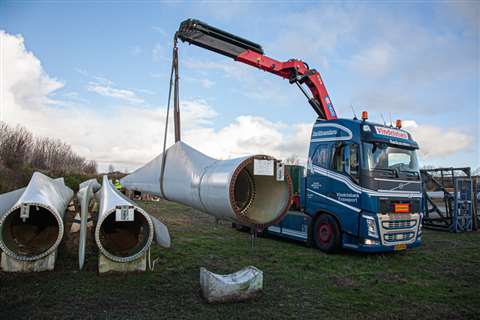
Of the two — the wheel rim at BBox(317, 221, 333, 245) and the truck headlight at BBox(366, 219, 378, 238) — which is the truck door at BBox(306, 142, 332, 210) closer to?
the wheel rim at BBox(317, 221, 333, 245)

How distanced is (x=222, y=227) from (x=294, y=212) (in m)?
3.59

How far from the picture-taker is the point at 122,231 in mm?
6727

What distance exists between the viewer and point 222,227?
38.9 feet

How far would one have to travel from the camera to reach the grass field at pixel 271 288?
4125mm

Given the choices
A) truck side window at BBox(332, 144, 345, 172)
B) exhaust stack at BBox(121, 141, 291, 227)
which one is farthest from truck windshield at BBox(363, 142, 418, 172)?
exhaust stack at BBox(121, 141, 291, 227)

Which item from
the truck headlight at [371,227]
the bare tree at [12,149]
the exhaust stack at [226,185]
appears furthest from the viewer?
the bare tree at [12,149]

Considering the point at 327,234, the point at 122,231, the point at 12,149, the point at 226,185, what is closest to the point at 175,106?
the point at 226,185

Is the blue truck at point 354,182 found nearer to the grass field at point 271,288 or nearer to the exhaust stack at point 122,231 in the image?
the grass field at point 271,288

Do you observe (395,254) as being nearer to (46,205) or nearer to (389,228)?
(389,228)

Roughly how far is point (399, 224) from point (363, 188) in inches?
47.1

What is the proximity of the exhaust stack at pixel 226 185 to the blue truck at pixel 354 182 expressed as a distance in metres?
4.56

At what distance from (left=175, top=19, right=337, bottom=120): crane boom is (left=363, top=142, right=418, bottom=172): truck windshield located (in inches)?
97.3

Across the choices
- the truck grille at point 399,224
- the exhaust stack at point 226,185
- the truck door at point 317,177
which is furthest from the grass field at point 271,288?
the exhaust stack at point 226,185

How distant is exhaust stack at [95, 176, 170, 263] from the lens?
202 inches
